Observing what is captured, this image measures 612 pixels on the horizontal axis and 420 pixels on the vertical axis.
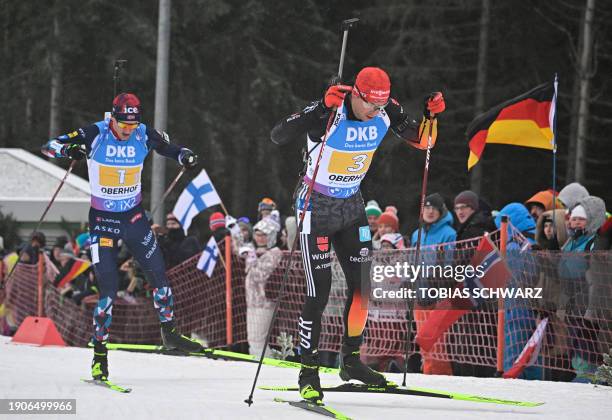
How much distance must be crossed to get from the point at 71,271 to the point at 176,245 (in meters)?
1.87

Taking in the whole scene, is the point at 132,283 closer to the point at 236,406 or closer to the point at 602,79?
the point at 236,406

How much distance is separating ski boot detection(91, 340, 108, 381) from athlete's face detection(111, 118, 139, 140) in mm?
1680

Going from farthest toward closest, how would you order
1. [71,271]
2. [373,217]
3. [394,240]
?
1. [71,271]
2. [373,217]
3. [394,240]

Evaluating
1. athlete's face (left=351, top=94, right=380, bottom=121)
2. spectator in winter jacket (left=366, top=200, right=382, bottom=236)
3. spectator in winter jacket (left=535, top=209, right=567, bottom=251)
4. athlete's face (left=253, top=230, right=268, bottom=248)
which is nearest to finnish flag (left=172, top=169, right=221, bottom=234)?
athlete's face (left=253, top=230, right=268, bottom=248)

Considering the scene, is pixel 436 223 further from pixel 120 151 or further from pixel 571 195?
pixel 120 151

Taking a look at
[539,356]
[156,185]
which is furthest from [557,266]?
[156,185]

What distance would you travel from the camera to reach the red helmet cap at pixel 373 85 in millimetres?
6637

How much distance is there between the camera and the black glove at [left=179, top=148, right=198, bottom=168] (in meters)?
8.88

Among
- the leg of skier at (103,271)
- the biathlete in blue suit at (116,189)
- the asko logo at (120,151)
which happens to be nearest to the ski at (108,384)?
the leg of skier at (103,271)

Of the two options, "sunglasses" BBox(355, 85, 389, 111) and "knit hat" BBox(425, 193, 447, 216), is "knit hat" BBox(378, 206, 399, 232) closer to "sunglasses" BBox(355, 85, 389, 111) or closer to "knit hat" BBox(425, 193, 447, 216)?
"knit hat" BBox(425, 193, 447, 216)

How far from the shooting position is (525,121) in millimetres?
10266

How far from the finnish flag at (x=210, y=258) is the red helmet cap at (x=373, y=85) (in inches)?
211

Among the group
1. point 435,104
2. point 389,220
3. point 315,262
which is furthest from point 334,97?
point 389,220

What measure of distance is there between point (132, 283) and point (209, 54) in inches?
579
